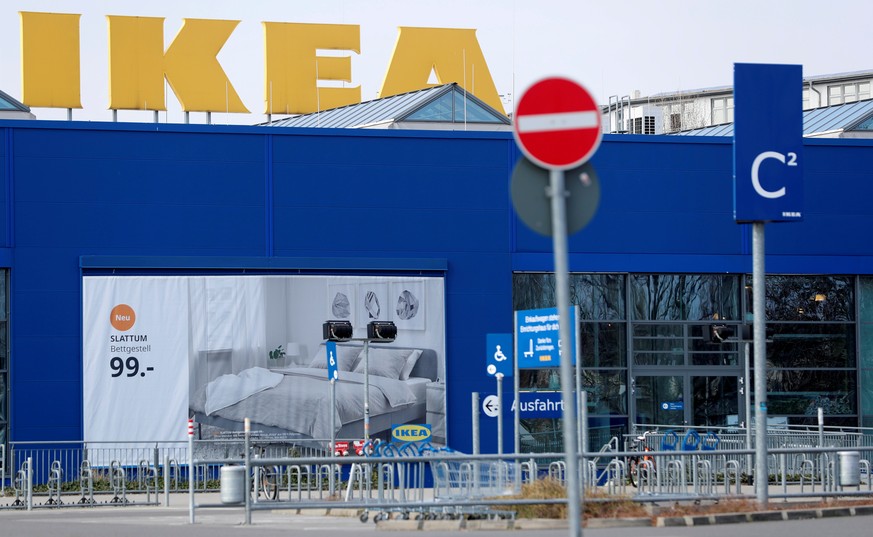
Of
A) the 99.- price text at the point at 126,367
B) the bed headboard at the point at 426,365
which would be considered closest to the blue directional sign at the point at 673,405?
A: the bed headboard at the point at 426,365

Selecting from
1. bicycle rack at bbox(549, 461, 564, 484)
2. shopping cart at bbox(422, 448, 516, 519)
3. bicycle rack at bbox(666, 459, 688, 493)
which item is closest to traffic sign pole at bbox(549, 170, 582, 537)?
shopping cart at bbox(422, 448, 516, 519)

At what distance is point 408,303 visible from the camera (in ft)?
102

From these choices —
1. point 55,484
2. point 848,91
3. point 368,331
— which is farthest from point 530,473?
point 848,91

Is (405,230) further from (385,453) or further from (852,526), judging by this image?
(852,526)

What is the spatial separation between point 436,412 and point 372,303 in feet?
9.01

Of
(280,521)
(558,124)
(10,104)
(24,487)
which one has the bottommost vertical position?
(24,487)

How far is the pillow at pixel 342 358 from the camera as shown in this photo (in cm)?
3038

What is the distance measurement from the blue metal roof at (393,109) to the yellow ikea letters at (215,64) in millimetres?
1565

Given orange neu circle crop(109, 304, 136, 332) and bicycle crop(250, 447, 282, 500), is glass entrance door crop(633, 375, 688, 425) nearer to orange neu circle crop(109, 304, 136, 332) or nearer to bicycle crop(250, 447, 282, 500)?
bicycle crop(250, 447, 282, 500)

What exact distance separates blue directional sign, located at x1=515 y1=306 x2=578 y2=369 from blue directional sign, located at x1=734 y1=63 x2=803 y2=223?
3369 mm

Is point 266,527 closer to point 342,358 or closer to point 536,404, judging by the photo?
point 342,358

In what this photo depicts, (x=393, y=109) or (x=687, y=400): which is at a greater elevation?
(x=393, y=109)

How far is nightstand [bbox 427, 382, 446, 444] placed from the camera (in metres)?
30.8

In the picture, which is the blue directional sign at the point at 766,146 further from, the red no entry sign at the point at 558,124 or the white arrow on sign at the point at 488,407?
the white arrow on sign at the point at 488,407
